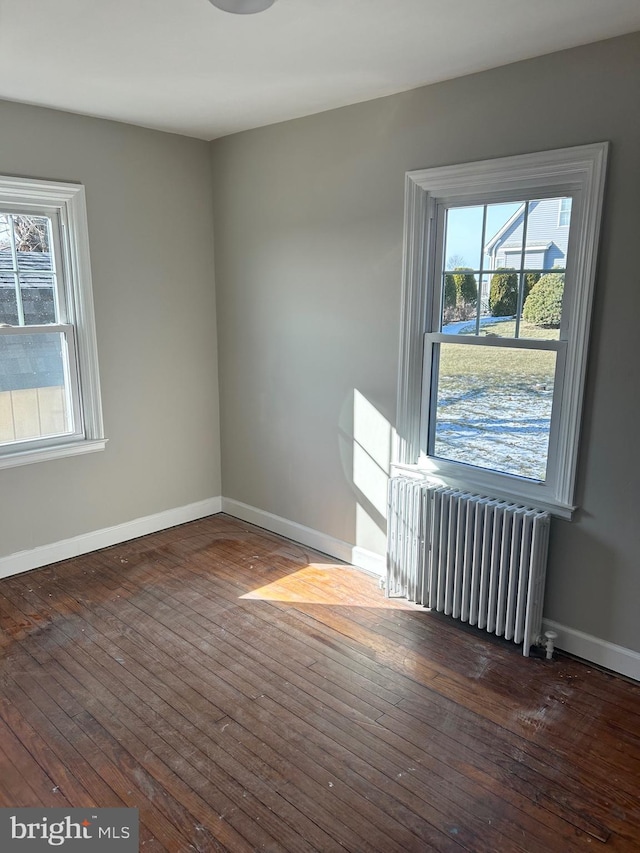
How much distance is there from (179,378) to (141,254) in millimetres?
899

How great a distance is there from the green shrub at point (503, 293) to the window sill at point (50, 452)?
8.60 ft

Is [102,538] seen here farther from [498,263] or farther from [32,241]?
[498,263]

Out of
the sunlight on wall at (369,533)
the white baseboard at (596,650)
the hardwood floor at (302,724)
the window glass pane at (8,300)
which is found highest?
the window glass pane at (8,300)

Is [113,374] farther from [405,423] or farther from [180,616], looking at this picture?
[405,423]

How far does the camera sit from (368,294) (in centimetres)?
366

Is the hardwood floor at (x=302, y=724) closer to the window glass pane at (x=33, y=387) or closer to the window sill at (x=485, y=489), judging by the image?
the window sill at (x=485, y=489)

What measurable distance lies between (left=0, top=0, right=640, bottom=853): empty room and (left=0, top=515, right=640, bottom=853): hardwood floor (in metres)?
0.02

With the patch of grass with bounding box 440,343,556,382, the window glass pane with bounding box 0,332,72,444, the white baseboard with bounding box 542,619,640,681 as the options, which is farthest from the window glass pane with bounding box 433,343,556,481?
the window glass pane with bounding box 0,332,72,444

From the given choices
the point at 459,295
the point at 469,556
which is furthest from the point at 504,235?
the point at 469,556

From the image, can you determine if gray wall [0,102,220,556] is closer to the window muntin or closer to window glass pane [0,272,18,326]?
window glass pane [0,272,18,326]

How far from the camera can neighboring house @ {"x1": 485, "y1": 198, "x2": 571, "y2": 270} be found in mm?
2869

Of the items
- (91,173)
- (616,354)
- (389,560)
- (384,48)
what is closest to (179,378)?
(91,173)

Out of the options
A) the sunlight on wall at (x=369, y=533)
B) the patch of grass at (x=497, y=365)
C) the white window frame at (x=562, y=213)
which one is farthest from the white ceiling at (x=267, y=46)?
the sunlight on wall at (x=369, y=533)

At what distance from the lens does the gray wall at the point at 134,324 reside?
149 inches
